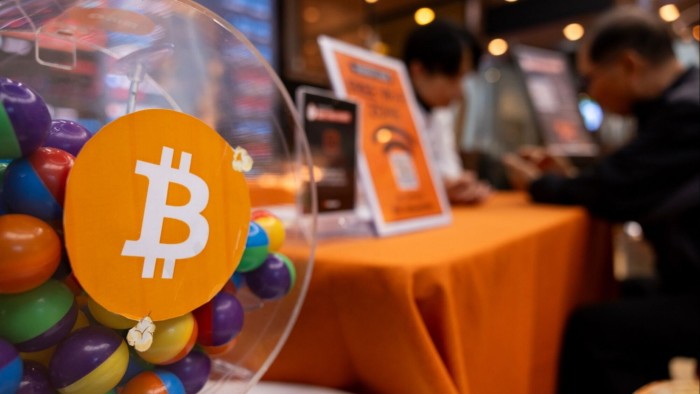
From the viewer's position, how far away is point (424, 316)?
628mm

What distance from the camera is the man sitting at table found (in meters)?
1.25

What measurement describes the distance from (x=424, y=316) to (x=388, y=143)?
454 mm

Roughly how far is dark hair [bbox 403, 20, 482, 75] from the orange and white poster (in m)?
0.76

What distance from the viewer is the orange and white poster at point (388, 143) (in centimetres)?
91

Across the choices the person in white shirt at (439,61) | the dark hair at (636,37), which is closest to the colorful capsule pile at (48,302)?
the person in white shirt at (439,61)

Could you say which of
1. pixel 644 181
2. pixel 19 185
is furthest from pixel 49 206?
pixel 644 181

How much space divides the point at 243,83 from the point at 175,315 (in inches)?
11.3

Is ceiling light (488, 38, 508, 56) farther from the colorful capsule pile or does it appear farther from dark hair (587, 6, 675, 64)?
the colorful capsule pile

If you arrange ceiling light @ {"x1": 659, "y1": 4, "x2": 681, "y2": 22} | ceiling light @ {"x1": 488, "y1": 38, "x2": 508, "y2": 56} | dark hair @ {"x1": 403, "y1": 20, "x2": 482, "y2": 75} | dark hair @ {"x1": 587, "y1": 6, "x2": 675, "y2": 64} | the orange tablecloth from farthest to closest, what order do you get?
ceiling light @ {"x1": 488, "y1": 38, "x2": 508, "y2": 56} < ceiling light @ {"x1": 659, "y1": 4, "x2": 681, "y2": 22} < dark hair @ {"x1": 403, "y1": 20, "x2": 482, "y2": 75} < dark hair @ {"x1": 587, "y1": 6, "x2": 675, "y2": 64} < the orange tablecloth

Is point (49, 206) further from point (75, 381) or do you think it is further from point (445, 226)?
point (445, 226)

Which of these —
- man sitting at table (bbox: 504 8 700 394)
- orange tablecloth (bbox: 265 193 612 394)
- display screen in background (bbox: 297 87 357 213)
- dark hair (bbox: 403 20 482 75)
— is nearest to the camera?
orange tablecloth (bbox: 265 193 612 394)

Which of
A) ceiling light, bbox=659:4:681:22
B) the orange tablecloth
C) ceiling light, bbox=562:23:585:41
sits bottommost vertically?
the orange tablecloth

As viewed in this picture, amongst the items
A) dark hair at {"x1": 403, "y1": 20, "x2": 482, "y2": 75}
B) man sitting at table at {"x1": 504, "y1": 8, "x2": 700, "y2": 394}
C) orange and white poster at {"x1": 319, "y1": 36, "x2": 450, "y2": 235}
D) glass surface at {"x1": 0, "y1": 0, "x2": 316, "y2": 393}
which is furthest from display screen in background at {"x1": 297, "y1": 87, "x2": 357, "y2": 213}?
dark hair at {"x1": 403, "y1": 20, "x2": 482, "y2": 75}

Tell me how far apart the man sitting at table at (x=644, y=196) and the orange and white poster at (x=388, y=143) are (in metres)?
0.62
